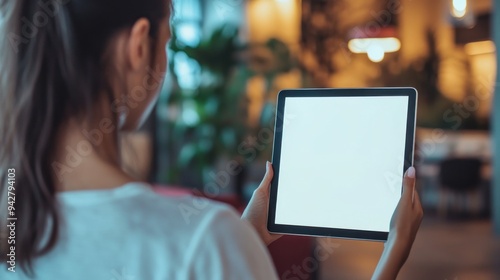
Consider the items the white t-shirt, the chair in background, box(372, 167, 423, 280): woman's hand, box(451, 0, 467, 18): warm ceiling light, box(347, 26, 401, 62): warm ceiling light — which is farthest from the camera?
box(347, 26, 401, 62): warm ceiling light

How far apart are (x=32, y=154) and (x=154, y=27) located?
0.18m

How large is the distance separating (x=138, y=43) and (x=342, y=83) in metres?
6.05

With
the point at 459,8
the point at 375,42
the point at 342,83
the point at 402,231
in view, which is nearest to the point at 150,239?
the point at 402,231

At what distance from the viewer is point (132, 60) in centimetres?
66

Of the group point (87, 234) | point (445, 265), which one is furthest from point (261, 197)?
point (445, 265)

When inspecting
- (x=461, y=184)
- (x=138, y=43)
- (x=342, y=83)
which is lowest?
(x=461, y=184)

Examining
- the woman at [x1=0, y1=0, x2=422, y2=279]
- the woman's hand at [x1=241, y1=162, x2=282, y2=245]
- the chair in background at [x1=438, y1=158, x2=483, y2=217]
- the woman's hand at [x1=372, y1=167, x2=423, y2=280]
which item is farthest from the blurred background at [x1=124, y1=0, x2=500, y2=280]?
the woman at [x1=0, y1=0, x2=422, y2=279]

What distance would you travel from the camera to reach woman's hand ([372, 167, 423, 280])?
75 centimetres

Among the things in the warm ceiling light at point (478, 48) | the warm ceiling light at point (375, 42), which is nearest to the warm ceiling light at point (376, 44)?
the warm ceiling light at point (375, 42)

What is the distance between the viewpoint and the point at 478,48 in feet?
24.2

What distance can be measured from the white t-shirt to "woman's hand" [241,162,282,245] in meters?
0.30

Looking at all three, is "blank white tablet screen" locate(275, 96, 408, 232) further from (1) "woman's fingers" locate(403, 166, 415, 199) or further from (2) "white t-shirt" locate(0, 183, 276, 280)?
(2) "white t-shirt" locate(0, 183, 276, 280)

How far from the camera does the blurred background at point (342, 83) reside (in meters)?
4.11

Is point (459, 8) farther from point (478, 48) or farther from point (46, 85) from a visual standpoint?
point (478, 48)
